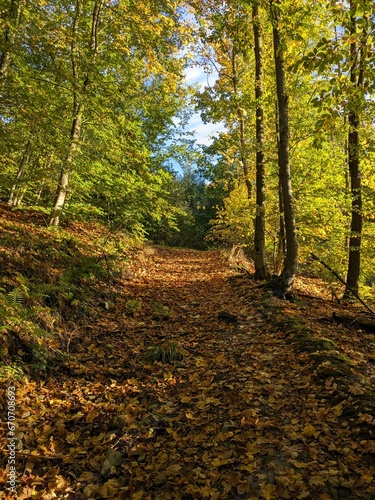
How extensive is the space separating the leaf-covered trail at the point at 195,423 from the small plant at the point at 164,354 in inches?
5.1

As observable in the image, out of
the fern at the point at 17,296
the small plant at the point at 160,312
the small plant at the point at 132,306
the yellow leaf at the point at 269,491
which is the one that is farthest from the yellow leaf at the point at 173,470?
the small plant at the point at 132,306

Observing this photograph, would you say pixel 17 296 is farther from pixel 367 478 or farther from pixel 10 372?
pixel 367 478

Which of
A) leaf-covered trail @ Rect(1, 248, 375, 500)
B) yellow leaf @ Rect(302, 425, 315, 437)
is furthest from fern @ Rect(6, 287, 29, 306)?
yellow leaf @ Rect(302, 425, 315, 437)

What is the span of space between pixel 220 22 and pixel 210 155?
665 cm

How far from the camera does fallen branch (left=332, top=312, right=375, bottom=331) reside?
6871mm

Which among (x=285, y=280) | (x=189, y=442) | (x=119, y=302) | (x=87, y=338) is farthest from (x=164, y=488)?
(x=285, y=280)

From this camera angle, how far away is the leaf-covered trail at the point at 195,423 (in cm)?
287

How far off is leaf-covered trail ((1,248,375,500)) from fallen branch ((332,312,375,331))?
1219mm

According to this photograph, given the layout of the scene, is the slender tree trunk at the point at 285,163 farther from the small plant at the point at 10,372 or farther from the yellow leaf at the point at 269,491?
the small plant at the point at 10,372

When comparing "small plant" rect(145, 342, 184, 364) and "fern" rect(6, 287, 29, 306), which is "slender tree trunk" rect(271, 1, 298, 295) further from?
"fern" rect(6, 287, 29, 306)

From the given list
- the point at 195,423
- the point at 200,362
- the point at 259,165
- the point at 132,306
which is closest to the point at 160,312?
the point at 132,306

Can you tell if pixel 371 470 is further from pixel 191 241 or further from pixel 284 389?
pixel 191 241

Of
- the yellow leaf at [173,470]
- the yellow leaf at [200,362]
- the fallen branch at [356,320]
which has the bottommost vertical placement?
the yellow leaf at [173,470]

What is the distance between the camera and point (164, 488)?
2.90 metres
